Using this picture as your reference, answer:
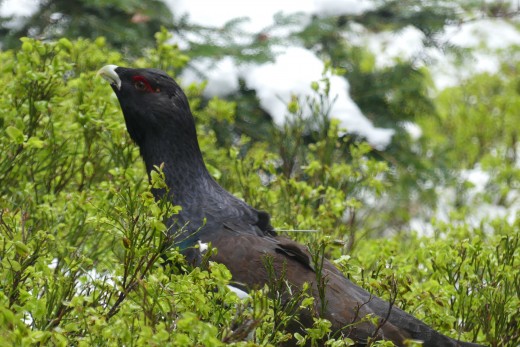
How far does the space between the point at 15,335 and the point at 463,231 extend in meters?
3.82

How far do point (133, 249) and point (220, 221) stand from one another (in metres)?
1.35

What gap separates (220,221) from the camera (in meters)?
5.18

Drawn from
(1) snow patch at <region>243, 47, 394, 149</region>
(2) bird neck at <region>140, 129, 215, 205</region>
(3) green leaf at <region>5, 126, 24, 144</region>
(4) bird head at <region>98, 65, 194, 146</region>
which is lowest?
(1) snow patch at <region>243, 47, 394, 149</region>

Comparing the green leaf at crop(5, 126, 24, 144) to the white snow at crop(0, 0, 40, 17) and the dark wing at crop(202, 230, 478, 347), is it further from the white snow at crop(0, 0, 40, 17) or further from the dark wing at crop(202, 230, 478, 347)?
the white snow at crop(0, 0, 40, 17)

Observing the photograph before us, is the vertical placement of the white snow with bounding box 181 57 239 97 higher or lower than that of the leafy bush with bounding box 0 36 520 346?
lower

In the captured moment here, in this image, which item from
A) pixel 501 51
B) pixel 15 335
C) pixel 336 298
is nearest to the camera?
pixel 15 335

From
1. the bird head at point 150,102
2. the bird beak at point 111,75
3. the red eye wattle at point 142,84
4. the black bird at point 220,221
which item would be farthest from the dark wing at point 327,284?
the bird beak at point 111,75

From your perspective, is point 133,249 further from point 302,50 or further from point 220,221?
point 302,50

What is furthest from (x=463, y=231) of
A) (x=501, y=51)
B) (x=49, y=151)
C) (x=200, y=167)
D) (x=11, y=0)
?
(x=501, y=51)

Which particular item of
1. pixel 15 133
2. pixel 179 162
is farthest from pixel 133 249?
pixel 179 162

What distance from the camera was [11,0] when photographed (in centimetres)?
866

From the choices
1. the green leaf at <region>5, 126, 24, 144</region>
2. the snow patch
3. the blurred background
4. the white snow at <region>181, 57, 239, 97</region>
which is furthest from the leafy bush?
the white snow at <region>181, 57, 239, 97</region>

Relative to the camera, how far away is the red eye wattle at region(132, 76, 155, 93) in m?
5.68

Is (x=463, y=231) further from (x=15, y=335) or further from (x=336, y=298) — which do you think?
(x=15, y=335)
